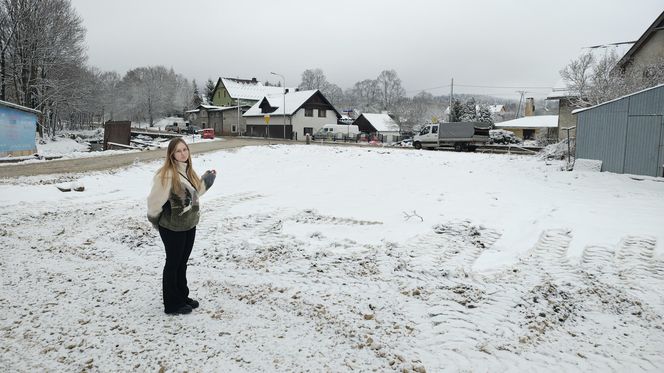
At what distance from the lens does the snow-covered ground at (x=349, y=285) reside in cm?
393

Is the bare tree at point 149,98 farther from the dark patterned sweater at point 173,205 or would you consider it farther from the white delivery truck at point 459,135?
the dark patterned sweater at point 173,205

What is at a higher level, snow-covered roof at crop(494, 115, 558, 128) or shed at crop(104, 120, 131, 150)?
snow-covered roof at crop(494, 115, 558, 128)

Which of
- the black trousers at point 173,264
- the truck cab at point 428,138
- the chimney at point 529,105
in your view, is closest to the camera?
the black trousers at point 173,264

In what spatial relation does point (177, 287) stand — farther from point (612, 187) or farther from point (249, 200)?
point (612, 187)

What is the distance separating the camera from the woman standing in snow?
4.49 metres

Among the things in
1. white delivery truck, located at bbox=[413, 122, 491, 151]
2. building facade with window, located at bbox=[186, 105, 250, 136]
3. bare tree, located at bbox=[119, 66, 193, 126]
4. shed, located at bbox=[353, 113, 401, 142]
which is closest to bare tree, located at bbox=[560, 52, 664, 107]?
white delivery truck, located at bbox=[413, 122, 491, 151]

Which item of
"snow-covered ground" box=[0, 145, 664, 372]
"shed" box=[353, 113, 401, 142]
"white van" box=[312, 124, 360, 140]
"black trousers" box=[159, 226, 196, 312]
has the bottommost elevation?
"snow-covered ground" box=[0, 145, 664, 372]

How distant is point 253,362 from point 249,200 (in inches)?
337

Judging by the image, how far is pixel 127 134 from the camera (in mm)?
34062

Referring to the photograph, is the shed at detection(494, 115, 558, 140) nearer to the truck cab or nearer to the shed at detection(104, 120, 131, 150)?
the truck cab

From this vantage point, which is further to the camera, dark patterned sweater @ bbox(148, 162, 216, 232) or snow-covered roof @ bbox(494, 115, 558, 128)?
snow-covered roof @ bbox(494, 115, 558, 128)

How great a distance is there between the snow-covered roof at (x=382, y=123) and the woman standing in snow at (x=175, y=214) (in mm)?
61286

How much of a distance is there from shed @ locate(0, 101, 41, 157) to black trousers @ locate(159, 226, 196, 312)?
2670 cm

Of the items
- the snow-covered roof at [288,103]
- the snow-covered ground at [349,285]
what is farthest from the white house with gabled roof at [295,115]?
the snow-covered ground at [349,285]
